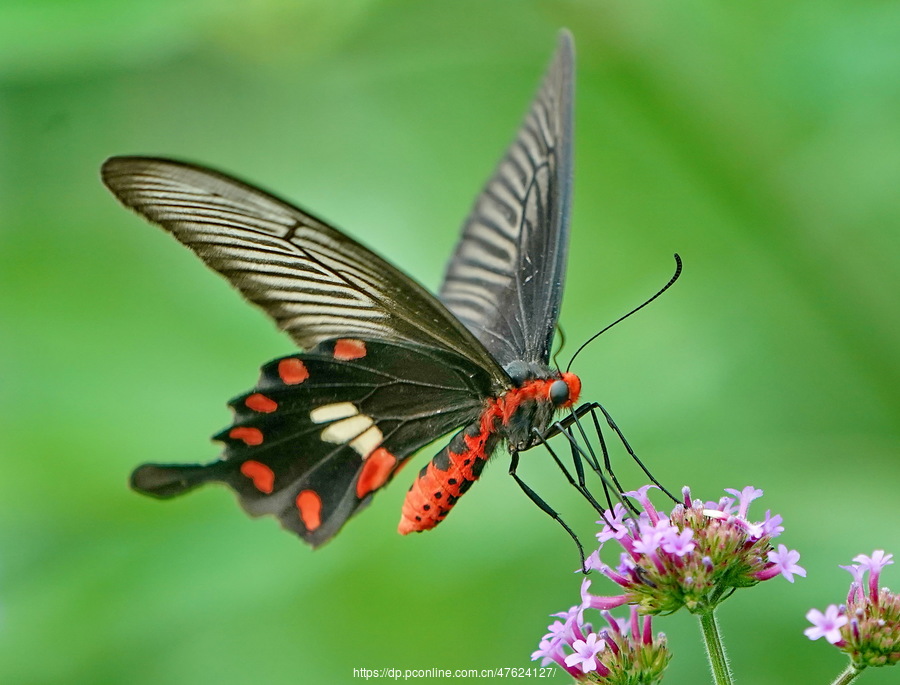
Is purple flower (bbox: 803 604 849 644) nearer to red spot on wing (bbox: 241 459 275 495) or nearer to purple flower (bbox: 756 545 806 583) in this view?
purple flower (bbox: 756 545 806 583)

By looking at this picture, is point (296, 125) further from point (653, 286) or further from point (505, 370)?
point (505, 370)

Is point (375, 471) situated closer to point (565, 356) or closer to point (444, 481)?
point (444, 481)

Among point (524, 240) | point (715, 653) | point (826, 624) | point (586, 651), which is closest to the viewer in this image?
point (826, 624)

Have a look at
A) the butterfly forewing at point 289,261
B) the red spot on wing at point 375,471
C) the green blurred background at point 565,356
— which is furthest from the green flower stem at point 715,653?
the green blurred background at point 565,356

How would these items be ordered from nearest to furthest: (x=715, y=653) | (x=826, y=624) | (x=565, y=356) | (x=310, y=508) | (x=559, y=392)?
1. (x=826, y=624)
2. (x=715, y=653)
3. (x=559, y=392)
4. (x=310, y=508)
5. (x=565, y=356)

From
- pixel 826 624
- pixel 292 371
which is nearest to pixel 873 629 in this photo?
pixel 826 624

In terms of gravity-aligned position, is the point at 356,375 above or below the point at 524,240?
below

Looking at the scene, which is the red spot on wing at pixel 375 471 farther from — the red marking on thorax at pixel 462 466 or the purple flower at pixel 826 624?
the purple flower at pixel 826 624
